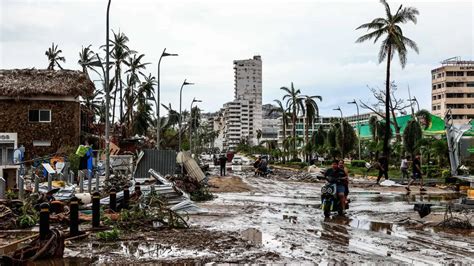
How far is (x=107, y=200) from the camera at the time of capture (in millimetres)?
17594

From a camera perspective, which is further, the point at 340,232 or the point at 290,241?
the point at 340,232

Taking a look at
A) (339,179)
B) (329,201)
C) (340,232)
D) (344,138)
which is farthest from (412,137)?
(340,232)

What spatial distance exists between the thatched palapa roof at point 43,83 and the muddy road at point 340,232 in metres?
22.7

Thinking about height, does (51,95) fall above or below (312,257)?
above

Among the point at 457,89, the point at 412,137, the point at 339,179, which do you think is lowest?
the point at 339,179

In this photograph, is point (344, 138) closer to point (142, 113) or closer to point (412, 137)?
point (412, 137)

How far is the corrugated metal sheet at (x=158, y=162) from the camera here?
25.8 meters

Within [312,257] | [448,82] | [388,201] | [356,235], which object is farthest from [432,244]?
[448,82]

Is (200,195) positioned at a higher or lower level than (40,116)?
lower

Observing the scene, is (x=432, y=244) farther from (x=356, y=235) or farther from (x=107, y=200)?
(x=107, y=200)

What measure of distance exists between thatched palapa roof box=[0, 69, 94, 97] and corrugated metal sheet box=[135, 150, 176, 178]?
16.4m

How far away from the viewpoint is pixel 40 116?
40.3 meters

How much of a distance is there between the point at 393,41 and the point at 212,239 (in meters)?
32.7

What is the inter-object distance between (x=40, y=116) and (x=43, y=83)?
241 centimetres
